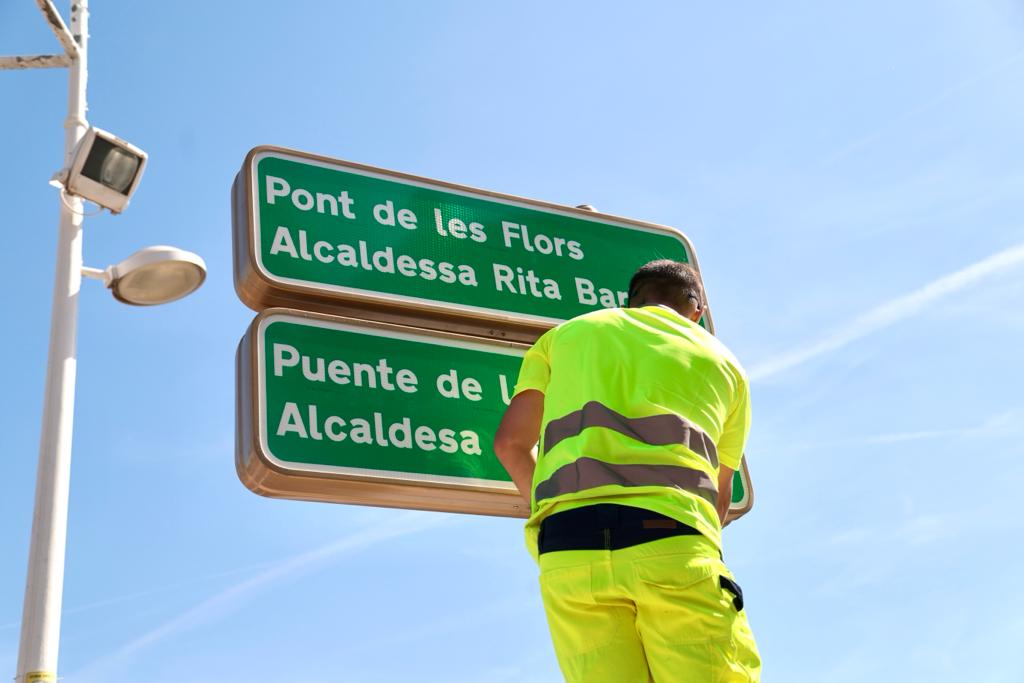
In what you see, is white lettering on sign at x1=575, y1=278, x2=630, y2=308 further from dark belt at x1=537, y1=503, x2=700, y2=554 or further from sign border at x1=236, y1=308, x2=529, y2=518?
dark belt at x1=537, y1=503, x2=700, y2=554

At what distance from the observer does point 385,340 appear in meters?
3.92

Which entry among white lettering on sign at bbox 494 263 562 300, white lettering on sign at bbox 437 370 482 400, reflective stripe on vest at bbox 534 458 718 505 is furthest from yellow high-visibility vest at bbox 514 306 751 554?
white lettering on sign at bbox 494 263 562 300

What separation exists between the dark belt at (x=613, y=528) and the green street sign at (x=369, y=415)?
1155 mm

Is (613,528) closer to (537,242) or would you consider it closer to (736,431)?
(736,431)

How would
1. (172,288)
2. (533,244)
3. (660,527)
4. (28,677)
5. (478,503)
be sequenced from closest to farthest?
(660,527)
(478,503)
(28,677)
(533,244)
(172,288)

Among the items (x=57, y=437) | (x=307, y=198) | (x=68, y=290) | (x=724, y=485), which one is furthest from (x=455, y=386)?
(x=68, y=290)

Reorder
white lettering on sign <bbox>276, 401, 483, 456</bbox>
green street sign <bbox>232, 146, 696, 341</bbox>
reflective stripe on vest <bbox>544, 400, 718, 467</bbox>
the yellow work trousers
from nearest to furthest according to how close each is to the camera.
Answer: the yellow work trousers < reflective stripe on vest <bbox>544, 400, 718, 467</bbox> < white lettering on sign <bbox>276, 401, 483, 456</bbox> < green street sign <bbox>232, 146, 696, 341</bbox>

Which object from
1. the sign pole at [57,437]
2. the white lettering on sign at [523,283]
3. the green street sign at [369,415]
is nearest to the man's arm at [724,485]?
the green street sign at [369,415]

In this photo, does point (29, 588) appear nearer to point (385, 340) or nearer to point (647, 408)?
point (385, 340)

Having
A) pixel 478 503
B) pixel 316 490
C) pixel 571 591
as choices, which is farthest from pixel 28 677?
pixel 571 591

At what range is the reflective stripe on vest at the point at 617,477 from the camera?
102 inches

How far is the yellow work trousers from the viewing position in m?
2.43

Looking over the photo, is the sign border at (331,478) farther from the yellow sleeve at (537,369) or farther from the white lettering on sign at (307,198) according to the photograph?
the yellow sleeve at (537,369)

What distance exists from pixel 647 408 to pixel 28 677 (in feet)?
9.03
